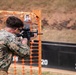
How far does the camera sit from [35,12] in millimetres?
9125

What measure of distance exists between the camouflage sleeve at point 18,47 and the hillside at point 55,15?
1393 cm

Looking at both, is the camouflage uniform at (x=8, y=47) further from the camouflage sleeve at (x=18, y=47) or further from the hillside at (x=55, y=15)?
the hillside at (x=55, y=15)

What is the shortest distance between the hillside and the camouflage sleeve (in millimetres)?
13927

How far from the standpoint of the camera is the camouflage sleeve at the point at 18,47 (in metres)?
5.53

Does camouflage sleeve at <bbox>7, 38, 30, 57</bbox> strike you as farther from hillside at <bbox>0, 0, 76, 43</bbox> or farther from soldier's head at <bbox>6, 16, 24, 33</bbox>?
hillside at <bbox>0, 0, 76, 43</bbox>

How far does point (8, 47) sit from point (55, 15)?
17982 mm

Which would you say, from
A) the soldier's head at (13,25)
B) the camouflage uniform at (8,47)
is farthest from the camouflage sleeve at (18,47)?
the soldier's head at (13,25)

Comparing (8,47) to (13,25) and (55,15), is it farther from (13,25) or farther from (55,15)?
(55,15)

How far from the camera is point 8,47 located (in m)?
5.58

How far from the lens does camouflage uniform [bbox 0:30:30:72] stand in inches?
218

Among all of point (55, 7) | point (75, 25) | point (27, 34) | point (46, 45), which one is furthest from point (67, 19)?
point (27, 34)

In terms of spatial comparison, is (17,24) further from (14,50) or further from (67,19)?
(67,19)

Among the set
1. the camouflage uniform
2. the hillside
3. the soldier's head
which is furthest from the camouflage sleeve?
the hillside

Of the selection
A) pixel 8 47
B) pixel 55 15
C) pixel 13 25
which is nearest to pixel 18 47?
pixel 8 47
